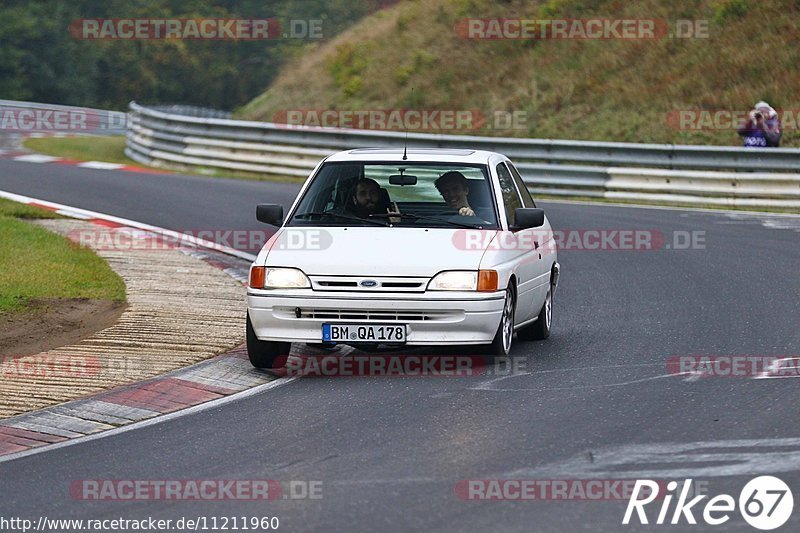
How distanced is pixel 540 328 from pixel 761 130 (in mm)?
14653

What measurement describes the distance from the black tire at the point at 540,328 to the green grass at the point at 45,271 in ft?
12.4

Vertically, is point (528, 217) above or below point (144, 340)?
above

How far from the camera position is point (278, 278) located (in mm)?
9891

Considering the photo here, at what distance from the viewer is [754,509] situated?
617 centimetres

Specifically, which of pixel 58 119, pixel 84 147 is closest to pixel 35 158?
pixel 84 147

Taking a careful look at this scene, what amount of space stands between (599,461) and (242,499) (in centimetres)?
185

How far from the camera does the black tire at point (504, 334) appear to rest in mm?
10027

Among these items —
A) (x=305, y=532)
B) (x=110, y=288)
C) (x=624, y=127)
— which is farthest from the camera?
(x=624, y=127)

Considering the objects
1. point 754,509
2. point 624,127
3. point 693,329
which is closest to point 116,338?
point 693,329

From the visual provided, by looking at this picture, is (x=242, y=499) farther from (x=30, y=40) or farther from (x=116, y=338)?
(x=30, y=40)

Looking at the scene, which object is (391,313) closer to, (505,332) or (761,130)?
(505,332)

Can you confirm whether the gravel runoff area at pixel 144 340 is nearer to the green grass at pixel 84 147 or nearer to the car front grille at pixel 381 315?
the car front grille at pixel 381 315

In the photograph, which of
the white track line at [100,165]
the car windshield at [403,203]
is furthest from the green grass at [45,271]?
the white track line at [100,165]

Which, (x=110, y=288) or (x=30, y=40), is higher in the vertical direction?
(x=30, y=40)
